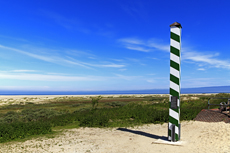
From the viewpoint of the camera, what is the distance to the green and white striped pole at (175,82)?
7.73 m

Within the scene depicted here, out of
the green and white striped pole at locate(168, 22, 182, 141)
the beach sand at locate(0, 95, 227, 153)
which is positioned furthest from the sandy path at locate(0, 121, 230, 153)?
the green and white striped pole at locate(168, 22, 182, 141)

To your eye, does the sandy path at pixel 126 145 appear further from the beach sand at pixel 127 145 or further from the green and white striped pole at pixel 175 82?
the green and white striped pole at pixel 175 82

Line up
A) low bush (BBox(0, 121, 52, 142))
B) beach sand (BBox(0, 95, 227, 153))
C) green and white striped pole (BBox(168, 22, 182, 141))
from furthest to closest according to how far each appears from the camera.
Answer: low bush (BBox(0, 121, 52, 142)) → green and white striped pole (BBox(168, 22, 182, 141)) → beach sand (BBox(0, 95, 227, 153))

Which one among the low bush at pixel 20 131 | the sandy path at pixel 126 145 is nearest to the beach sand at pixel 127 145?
the sandy path at pixel 126 145

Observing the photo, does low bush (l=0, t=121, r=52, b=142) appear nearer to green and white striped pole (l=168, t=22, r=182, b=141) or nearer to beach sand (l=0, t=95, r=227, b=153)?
beach sand (l=0, t=95, r=227, b=153)

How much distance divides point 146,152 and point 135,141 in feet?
5.32

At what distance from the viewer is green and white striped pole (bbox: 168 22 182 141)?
773cm

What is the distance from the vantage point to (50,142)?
843 cm

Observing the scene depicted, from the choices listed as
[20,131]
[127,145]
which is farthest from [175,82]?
[20,131]

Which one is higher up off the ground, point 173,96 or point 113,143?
point 173,96

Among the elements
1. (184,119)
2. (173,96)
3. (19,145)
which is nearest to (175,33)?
(173,96)

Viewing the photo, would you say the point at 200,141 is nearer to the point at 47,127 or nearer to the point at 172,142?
the point at 172,142

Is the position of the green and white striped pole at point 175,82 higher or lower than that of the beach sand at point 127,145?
higher

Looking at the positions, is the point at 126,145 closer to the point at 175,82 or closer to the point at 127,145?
the point at 127,145
